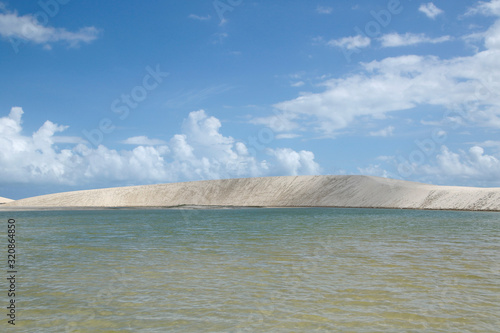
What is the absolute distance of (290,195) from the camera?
138m

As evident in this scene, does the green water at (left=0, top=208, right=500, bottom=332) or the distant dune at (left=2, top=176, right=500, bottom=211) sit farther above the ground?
the distant dune at (left=2, top=176, right=500, bottom=211)

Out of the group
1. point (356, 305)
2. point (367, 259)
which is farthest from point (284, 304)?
point (367, 259)

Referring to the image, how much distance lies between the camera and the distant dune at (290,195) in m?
90.9

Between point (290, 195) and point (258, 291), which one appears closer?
point (258, 291)

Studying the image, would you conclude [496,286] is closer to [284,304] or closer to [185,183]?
[284,304]

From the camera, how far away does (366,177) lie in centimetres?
12719

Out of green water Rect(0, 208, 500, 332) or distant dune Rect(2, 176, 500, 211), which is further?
distant dune Rect(2, 176, 500, 211)

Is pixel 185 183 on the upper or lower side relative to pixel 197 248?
upper

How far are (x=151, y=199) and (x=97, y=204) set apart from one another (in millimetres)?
18332

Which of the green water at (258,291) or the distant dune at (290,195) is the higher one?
the distant dune at (290,195)

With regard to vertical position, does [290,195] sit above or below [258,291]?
above

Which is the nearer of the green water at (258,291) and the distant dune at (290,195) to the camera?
the green water at (258,291)

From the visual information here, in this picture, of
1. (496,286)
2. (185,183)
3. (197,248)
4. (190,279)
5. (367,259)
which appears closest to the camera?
(496,286)

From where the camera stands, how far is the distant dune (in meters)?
90.9
